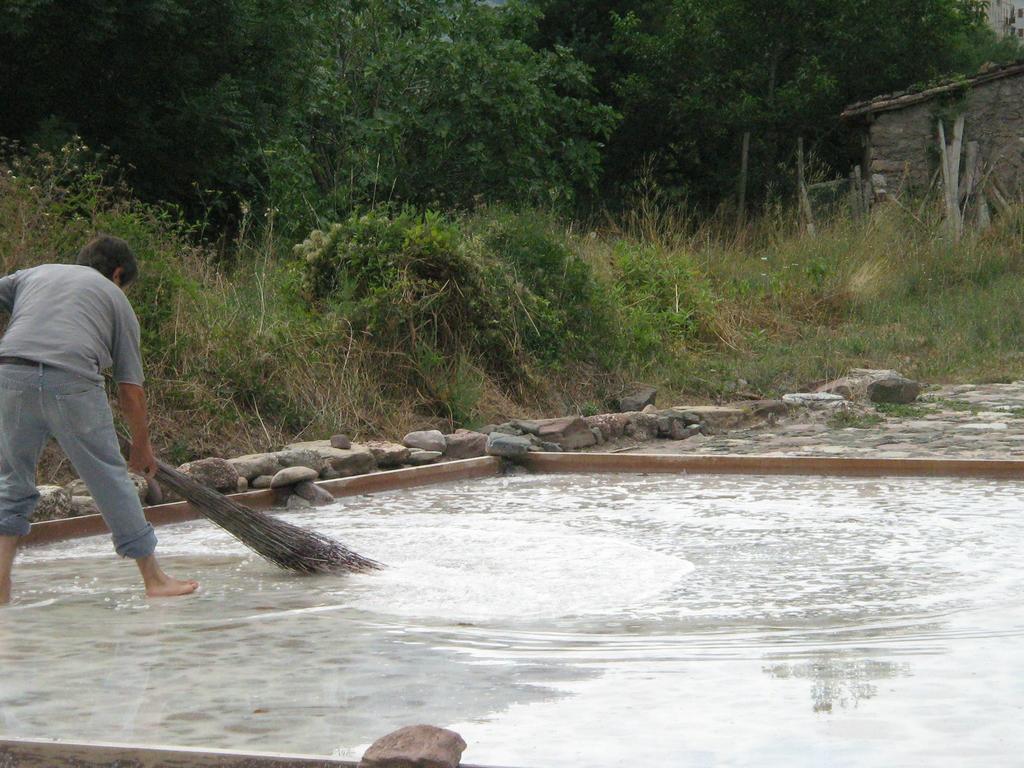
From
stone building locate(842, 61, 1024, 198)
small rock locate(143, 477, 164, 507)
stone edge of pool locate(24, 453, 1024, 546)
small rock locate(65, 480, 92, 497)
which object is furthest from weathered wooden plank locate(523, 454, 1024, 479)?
stone building locate(842, 61, 1024, 198)

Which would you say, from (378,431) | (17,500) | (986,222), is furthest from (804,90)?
(17,500)

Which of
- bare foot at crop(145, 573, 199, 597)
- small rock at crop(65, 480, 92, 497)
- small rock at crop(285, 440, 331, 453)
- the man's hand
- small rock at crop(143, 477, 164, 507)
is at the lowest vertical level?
small rock at crop(285, 440, 331, 453)

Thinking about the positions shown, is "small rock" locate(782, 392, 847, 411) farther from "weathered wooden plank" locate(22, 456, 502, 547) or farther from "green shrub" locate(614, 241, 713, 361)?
"weathered wooden plank" locate(22, 456, 502, 547)

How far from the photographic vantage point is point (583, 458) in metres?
7.64

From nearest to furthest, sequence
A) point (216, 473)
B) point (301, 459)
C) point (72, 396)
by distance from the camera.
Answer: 1. point (72, 396)
2. point (216, 473)
3. point (301, 459)

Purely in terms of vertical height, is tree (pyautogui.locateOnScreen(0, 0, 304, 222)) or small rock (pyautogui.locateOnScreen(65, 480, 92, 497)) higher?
tree (pyautogui.locateOnScreen(0, 0, 304, 222))

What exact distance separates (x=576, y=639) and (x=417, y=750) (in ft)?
4.42

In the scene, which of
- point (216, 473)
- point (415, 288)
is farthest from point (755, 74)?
point (216, 473)

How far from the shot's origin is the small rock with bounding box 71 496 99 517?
5.91m

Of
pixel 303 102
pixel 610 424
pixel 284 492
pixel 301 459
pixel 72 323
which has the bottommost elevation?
pixel 610 424

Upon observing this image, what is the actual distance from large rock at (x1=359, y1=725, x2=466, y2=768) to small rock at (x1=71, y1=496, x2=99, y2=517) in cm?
372

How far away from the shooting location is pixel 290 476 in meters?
6.62

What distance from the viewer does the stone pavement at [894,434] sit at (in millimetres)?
7793

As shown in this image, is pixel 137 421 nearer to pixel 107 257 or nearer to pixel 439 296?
pixel 107 257
